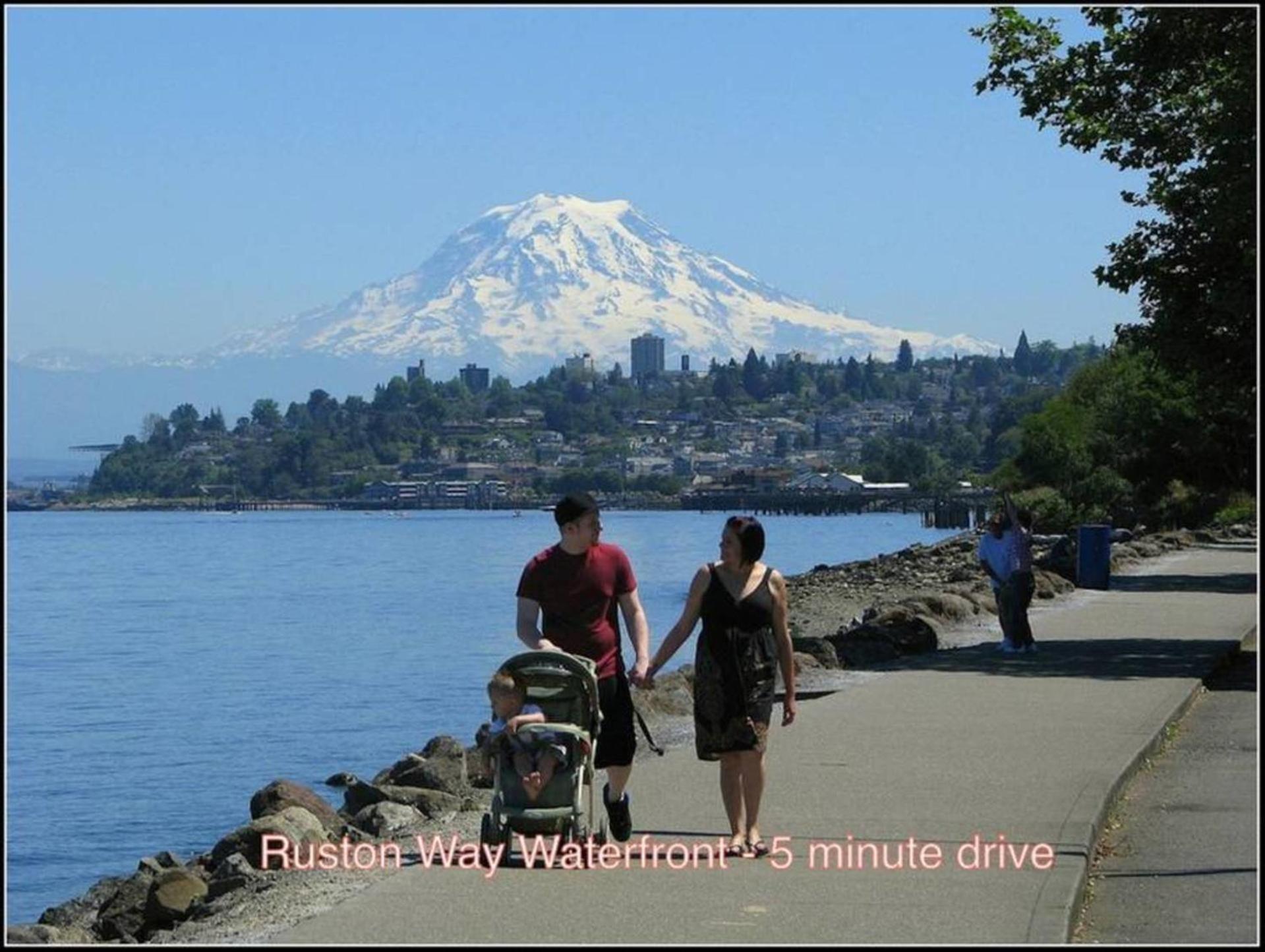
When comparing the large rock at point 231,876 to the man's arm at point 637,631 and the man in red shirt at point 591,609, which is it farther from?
the man's arm at point 637,631

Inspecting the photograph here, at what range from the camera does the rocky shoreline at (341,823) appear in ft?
35.5

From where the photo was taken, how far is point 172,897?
1320 centimetres

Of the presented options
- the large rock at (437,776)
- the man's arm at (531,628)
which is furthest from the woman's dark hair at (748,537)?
the large rock at (437,776)

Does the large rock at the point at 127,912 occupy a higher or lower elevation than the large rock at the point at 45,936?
higher

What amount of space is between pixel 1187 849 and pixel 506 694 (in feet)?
12.5

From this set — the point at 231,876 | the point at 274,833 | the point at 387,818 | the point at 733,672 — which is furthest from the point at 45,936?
the point at 733,672

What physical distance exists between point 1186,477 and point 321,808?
50.7 metres

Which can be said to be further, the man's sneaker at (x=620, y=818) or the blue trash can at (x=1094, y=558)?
the blue trash can at (x=1094, y=558)

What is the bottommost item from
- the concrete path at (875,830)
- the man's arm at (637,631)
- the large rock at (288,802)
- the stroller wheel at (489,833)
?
the large rock at (288,802)

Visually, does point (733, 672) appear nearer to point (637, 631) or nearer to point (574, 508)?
point (637, 631)

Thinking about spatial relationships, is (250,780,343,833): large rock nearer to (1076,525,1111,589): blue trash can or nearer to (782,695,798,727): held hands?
(782,695,798,727): held hands

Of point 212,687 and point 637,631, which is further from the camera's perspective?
point 212,687

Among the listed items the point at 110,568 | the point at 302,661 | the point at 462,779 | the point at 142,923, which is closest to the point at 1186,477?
the point at 302,661

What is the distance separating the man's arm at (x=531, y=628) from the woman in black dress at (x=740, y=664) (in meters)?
0.58
